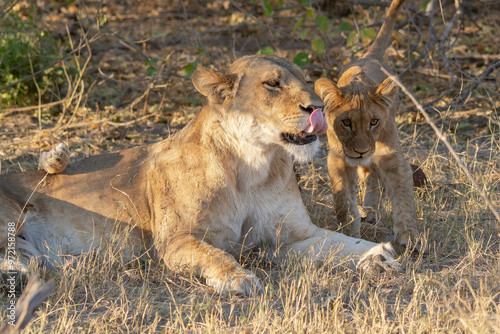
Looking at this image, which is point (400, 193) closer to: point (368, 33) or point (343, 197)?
point (343, 197)

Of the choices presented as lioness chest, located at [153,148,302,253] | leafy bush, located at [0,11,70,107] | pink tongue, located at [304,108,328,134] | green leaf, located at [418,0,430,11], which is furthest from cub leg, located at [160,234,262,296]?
green leaf, located at [418,0,430,11]

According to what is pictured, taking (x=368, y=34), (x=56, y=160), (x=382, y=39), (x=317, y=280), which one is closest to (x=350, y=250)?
(x=317, y=280)

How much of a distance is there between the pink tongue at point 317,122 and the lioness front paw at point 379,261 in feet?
2.48

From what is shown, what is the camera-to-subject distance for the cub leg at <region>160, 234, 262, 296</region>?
3.31 m

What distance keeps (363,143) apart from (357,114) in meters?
0.19

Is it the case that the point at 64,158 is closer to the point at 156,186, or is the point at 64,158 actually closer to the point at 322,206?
the point at 156,186

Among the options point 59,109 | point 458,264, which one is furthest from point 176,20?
point 458,264

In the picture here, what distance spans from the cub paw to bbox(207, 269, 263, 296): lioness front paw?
1418 mm

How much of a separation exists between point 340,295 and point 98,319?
112 cm

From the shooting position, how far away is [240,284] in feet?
10.8

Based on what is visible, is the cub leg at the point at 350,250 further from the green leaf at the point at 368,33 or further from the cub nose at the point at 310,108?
the green leaf at the point at 368,33

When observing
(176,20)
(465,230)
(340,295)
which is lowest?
(176,20)

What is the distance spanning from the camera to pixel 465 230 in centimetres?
422

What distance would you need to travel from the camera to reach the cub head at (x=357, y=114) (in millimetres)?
4117
